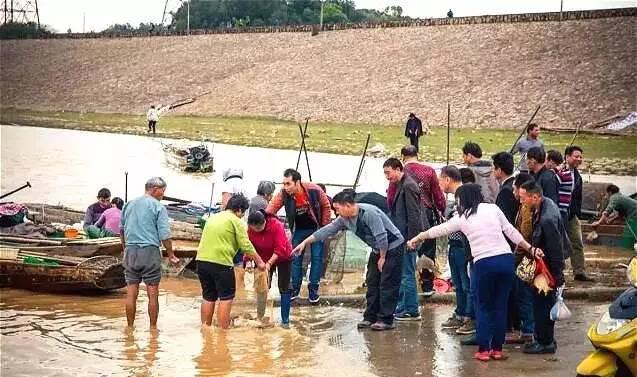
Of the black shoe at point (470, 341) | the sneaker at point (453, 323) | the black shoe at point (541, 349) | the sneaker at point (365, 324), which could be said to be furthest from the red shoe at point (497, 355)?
the sneaker at point (365, 324)

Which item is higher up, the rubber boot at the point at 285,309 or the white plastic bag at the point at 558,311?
the white plastic bag at the point at 558,311

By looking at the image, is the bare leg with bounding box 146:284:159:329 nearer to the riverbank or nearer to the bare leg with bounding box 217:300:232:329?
the bare leg with bounding box 217:300:232:329

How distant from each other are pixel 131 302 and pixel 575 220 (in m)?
5.38

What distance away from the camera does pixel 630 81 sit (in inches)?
2080

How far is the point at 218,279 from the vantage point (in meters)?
9.66

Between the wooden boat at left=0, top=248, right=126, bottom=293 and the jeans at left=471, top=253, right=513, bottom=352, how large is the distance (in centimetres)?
515

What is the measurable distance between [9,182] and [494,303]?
78.3 feet

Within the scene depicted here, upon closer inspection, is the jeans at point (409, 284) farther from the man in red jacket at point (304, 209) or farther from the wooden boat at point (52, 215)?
the wooden boat at point (52, 215)

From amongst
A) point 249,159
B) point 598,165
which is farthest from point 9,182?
point 598,165

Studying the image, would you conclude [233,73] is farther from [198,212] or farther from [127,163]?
[198,212]

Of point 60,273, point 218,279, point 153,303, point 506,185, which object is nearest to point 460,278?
point 506,185

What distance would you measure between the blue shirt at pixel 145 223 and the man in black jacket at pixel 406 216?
225cm

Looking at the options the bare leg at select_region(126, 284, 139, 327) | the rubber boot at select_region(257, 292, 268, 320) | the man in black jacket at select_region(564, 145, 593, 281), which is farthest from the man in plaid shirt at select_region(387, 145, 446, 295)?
the bare leg at select_region(126, 284, 139, 327)

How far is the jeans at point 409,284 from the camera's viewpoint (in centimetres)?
1035
